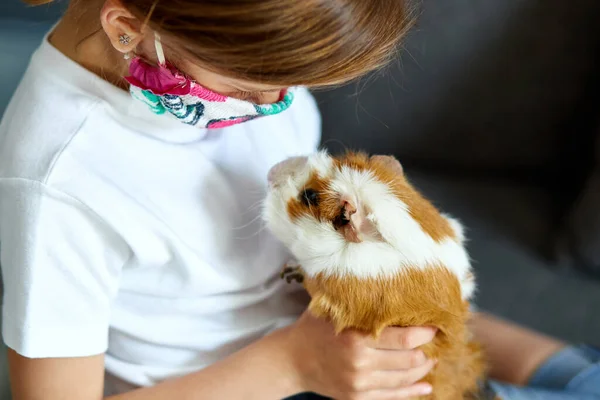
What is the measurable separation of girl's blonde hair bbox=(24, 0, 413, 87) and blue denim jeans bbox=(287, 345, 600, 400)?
1.64 ft

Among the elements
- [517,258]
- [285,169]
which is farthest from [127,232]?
[517,258]

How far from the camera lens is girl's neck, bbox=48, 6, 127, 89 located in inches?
24.1

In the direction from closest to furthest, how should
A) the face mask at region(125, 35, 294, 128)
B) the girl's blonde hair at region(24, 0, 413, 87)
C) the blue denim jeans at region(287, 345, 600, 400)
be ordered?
the girl's blonde hair at region(24, 0, 413, 87) → the face mask at region(125, 35, 294, 128) → the blue denim jeans at region(287, 345, 600, 400)

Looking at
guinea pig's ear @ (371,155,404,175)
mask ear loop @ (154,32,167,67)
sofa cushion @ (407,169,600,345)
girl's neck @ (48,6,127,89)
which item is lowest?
sofa cushion @ (407,169,600,345)

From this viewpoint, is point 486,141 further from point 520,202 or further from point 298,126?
point 298,126

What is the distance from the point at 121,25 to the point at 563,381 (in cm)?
73

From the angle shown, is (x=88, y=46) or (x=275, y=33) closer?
(x=275, y=33)

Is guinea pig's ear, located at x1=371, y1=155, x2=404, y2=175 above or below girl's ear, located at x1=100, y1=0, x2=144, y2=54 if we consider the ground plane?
below

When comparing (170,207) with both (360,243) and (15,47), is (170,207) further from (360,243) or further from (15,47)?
(15,47)

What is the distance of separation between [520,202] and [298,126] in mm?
537

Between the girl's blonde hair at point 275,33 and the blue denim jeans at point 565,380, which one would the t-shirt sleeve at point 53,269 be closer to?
the girl's blonde hair at point 275,33

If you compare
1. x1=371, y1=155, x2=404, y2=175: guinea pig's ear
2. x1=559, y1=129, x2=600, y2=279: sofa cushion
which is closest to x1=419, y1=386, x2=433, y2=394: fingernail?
x1=371, y1=155, x2=404, y2=175: guinea pig's ear

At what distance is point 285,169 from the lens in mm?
705

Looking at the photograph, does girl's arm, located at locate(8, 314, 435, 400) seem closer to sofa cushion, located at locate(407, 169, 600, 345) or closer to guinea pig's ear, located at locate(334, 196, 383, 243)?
guinea pig's ear, located at locate(334, 196, 383, 243)
